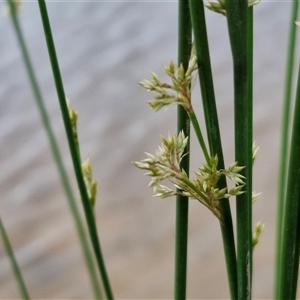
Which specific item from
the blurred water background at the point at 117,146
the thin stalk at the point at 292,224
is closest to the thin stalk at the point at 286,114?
the thin stalk at the point at 292,224

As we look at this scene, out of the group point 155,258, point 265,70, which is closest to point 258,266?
point 155,258

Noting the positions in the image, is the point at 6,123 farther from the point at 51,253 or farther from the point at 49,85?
the point at 51,253

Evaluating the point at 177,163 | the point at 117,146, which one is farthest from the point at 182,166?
the point at 117,146

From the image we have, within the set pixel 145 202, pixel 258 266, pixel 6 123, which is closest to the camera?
pixel 258 266

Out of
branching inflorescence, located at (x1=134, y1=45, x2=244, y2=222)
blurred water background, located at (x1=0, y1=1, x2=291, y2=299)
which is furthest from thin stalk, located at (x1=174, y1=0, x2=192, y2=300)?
blurred water background, located at (x1=0, y1=1, x2=291, y2=299)

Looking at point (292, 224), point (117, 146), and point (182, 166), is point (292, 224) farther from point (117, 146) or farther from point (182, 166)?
point (117, 146)

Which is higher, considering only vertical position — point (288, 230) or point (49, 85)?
point (49, 85)

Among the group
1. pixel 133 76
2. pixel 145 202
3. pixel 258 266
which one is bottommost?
pixel 258 266
